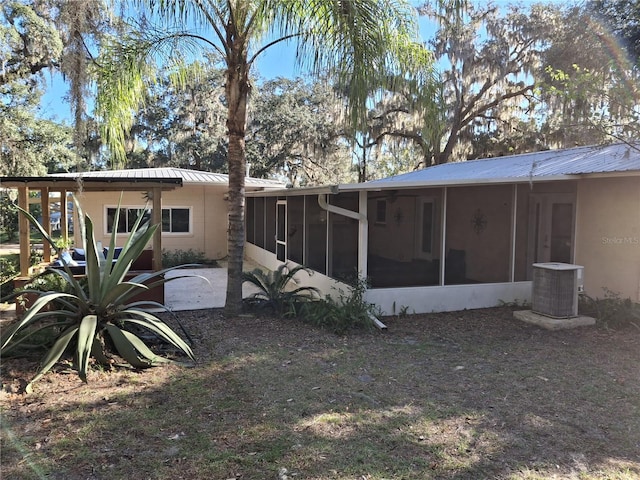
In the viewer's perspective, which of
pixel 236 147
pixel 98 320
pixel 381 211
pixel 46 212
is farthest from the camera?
pixel 46 212

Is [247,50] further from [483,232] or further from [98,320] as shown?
[483,232]

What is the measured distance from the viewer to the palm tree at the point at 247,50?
224 inches

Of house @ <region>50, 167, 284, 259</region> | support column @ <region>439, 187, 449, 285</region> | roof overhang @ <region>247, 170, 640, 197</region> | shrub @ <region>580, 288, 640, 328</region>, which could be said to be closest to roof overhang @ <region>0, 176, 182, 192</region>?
roof overhang @ <region>247, 170, 640, 197</region>

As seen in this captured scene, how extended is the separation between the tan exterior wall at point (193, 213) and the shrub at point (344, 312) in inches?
343

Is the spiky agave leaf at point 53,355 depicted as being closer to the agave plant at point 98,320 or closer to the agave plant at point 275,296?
the agave plant at point 98,320

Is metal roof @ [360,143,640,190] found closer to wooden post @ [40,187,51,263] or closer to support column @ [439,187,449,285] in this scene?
support column @ [439,187,449,285]

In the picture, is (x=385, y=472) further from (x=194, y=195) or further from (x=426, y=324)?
(x=194, y=195)

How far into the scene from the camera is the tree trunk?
6.83 meters

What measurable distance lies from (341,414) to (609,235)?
6.63 meters

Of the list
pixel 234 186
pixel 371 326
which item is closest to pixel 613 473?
pixel 371 326

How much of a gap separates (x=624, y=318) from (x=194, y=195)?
39.9 feet

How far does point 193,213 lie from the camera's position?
50.4 feet

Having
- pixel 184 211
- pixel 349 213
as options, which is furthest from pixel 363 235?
pixel 184 211

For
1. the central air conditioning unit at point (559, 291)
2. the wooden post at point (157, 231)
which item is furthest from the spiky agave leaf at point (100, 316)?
the central air conditioning unit at point (559, 291)
